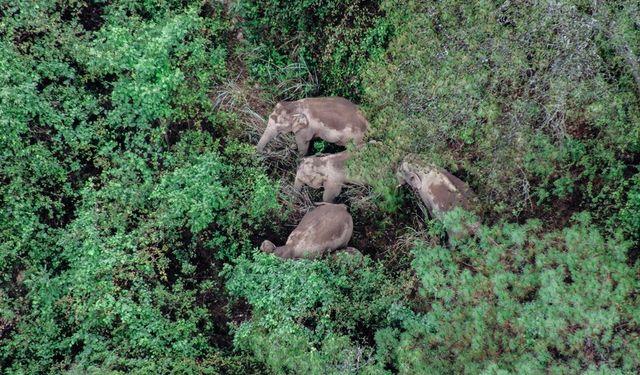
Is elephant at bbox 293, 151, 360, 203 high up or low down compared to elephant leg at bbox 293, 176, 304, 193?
up

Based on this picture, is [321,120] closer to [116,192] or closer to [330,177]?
[330,177]

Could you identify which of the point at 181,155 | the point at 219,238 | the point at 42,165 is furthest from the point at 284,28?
the point at 42,165

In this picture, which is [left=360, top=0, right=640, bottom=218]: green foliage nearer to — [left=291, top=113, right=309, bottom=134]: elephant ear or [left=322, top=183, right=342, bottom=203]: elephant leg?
[left=322, top=183, right=342, bottom=203]: elephant leg

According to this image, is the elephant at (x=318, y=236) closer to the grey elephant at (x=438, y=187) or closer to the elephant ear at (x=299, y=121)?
the grey elephant at (x=438, y=187)

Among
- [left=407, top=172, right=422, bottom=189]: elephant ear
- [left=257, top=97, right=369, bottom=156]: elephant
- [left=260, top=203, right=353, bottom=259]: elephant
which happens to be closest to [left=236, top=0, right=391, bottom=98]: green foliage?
[left=257, top=97, right=369, bottom=156]: elephant

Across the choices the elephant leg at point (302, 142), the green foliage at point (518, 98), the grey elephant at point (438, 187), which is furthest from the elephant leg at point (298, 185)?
the grey elephant at point (438, 187)

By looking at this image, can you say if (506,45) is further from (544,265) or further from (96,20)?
(96,20)

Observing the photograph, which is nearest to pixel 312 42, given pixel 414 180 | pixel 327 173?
pixel 327 173

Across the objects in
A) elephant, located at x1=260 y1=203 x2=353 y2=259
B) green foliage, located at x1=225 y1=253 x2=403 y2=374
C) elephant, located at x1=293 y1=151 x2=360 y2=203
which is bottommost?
green foliage, located at x1=225 y1=253 x2=403 y2=374
